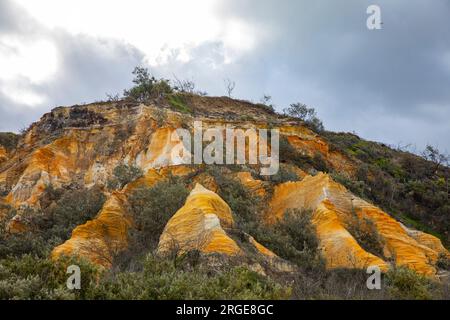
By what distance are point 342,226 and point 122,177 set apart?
29.4 feet

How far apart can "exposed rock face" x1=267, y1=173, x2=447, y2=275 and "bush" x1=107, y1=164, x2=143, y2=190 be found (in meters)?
5.52

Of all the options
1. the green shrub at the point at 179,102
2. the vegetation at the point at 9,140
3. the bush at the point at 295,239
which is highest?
the green shrub at the point at 179,102

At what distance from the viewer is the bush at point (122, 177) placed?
65.1 feet

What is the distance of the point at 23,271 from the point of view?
9.67 m

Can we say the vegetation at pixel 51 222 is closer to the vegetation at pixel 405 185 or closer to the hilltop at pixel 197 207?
the hilltop at pixel 197 207

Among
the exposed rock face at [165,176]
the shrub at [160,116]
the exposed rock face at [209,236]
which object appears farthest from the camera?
the shrub at [160,116]

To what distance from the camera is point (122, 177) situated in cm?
2003

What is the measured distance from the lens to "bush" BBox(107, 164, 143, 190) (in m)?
19.8

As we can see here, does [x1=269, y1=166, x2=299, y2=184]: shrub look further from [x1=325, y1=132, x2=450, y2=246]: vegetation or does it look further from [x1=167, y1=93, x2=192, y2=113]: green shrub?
[x1=167, y1=93, x2=192, y2=113]: green shrub

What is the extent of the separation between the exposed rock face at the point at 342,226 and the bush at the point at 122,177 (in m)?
5.52

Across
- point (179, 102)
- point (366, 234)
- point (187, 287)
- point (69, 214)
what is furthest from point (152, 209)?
point (179, 102)

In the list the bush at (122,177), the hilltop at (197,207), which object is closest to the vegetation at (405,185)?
the hilltop at (197,207)

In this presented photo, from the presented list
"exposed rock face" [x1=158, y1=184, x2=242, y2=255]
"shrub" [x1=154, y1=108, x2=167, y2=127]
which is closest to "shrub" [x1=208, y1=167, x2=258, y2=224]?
"exposed rock face" [x1=158, y1=184, x2=242, y2=255]
